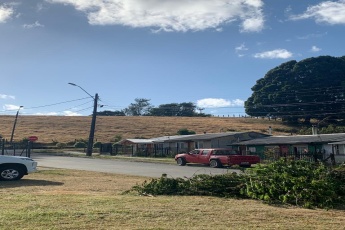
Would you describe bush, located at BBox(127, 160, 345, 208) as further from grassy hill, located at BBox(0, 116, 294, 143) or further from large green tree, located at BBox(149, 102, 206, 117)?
large green tree, located at BBox(149, 102, 206, 117)

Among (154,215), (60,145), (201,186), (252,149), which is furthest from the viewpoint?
(60,145)

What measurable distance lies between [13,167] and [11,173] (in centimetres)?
22

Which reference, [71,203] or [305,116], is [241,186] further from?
[305,116]

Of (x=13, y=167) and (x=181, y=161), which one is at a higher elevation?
(x=181, y=161)

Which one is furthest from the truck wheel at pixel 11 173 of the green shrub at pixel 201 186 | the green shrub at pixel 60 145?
the green shrub at pixel 60 145

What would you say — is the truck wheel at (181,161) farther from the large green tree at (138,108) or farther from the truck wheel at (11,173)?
the large green tree at (138,108)

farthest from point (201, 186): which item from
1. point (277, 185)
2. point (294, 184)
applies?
point (294, 184)

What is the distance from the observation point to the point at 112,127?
85.1m

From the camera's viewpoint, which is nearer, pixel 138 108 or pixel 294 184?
pixel 294 184

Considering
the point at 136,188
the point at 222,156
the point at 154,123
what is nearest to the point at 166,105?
the point at 154,123

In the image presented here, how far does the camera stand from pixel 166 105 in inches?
4978

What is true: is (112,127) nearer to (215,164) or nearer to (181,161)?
(181,161)

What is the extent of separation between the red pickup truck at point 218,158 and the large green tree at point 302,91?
5025cm

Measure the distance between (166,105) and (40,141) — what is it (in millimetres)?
64941
